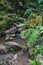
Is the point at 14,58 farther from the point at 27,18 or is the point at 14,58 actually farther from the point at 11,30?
the point at 27,18

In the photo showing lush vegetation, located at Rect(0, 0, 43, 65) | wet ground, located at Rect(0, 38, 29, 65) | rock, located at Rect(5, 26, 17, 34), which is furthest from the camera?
rock, located at Rect(5, 26, 17, 34)

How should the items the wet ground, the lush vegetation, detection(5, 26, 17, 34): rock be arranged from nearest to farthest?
the wet ground → the lush vegetation → detection(5, 26, 17, 34): rock

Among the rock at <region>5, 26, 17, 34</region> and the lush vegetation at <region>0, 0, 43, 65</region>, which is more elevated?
the lush vegetation at <region>0, 0, 43, 65</region>

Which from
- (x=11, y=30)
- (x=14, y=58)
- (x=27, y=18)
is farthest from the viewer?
(x=27, y=18)

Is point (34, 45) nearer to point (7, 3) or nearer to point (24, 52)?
point (24, 52)

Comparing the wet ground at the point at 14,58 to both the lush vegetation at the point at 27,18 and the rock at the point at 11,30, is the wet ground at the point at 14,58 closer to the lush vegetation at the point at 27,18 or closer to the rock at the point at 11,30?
the lush vegetation at the point at 27,18

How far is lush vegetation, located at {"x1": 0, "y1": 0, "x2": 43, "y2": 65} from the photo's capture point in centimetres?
521

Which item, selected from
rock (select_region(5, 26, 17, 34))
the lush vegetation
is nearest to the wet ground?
the lush vegetation

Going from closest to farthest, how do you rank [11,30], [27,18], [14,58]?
[14,58] < [11,30] < [27,18]

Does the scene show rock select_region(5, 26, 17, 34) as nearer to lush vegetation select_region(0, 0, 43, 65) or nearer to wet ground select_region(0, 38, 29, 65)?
lush vegetation select_region(0, 0, 43, 65)

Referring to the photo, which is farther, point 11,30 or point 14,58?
point 11,30

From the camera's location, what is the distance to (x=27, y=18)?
736 centimetres

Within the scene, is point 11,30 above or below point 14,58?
above

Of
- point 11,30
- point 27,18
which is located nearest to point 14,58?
point 11,30
